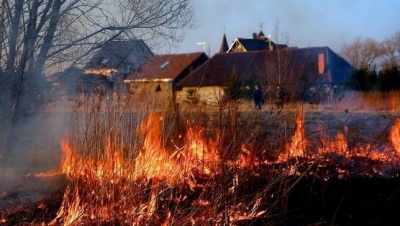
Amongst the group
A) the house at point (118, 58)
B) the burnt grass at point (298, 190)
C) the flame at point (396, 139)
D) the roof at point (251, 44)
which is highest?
the roof at point (251, 44)

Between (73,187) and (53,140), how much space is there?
4737 millimetres

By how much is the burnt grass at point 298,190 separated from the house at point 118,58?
2.27 meters

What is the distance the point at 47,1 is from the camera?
32.6 ft

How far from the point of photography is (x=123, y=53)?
10.7 metres

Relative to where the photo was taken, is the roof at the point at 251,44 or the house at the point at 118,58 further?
the roof at the point at 251,44

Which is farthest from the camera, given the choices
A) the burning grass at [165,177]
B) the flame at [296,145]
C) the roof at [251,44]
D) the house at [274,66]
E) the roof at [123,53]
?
the roof at [251,44]

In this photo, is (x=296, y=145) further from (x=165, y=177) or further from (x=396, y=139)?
(x=396, y=139)

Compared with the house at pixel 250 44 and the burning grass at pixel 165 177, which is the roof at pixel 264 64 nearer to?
the house at pixel 250 44

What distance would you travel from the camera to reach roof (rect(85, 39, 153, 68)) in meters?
10.3

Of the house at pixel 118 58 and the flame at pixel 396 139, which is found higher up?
the house at pixel 118 58

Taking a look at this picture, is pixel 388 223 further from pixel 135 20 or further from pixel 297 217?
pixel 135 20

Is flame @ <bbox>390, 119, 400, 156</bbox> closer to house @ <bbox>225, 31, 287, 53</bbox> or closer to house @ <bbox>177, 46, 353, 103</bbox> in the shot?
house @ <bbox>177, 46, 353, 103</bbox>

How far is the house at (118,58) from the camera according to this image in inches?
378

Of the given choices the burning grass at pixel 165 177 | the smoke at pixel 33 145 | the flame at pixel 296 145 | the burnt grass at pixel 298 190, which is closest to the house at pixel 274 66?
the smoke at pixel 33 145
